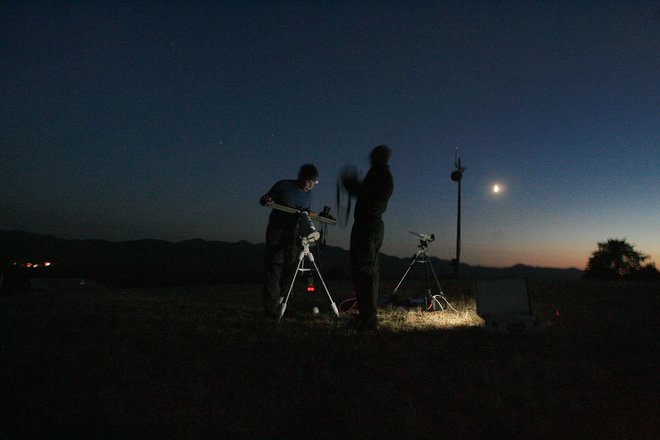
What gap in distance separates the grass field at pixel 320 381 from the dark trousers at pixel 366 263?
36cm

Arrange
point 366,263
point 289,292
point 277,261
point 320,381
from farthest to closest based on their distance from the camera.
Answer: point 277,261 → point 289,292 → point 366,263 → point 320,381

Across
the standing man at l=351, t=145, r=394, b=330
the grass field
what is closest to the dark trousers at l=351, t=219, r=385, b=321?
the standing man at l=351, t=145, r=394, b=330

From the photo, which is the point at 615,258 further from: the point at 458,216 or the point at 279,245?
the point at 279,245

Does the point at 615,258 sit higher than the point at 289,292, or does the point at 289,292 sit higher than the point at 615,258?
the point at 615,258

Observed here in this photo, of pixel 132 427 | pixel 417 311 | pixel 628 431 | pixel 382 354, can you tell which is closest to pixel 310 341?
pixel 382 354

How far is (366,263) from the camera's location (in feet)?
16.0

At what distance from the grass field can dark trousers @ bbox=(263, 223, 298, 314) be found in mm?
905

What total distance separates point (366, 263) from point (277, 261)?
5.35 ft

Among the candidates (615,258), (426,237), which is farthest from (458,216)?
(615,258)

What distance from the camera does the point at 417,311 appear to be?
6.50 metres

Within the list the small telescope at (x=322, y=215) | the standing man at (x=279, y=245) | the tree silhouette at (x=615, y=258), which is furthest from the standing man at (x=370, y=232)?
the tree silhouette at (x=615, y=258)

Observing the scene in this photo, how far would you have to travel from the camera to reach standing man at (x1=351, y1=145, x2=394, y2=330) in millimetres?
4789

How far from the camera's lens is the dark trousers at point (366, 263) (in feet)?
15.7

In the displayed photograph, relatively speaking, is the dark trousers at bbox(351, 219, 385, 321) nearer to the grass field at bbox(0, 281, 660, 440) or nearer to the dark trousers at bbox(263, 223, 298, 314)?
the grass field at bbox(0, 281, 660, 440)
